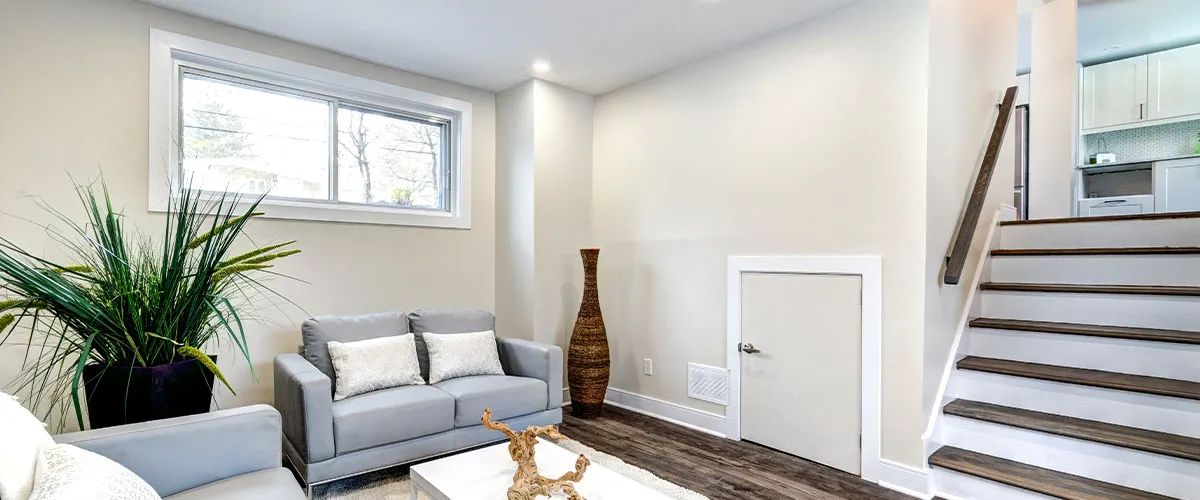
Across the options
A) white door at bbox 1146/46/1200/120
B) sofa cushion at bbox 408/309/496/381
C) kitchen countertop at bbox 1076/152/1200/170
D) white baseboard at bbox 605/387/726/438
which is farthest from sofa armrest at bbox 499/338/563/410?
white door at bbox 1146/46/1200/120

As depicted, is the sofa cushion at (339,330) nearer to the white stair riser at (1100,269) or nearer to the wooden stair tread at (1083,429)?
the wooden stair tread at (1083,429)

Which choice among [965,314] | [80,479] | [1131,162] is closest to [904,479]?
[965,314]

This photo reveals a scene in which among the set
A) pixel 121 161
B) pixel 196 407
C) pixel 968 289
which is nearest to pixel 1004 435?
pixel 968 289

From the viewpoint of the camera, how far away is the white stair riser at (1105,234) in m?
2.96

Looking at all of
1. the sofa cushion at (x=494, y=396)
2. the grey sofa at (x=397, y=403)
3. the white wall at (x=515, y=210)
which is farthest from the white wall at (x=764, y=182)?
the sofa cushion at (x=494, y=396)

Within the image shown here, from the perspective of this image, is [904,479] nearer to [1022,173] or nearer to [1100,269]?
[1100,269]

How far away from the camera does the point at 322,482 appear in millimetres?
2562

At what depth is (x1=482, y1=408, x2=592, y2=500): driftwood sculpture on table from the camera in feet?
5.76

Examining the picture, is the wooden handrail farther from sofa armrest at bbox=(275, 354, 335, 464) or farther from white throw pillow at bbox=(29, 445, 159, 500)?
white throw pillow at bbox=(29, 445, 159, 500)

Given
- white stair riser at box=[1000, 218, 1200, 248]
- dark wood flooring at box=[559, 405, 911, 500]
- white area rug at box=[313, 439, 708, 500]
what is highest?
white stair riser at box=[1000, 218, 1200, 248]

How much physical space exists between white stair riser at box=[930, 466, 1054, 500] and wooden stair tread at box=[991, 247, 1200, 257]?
5.03ft

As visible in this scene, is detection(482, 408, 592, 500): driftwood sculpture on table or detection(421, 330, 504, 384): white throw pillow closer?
detection(482, 408, 592, 500): driftwood sculpture on table

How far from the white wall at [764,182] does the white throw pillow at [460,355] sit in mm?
1192

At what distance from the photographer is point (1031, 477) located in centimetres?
237
